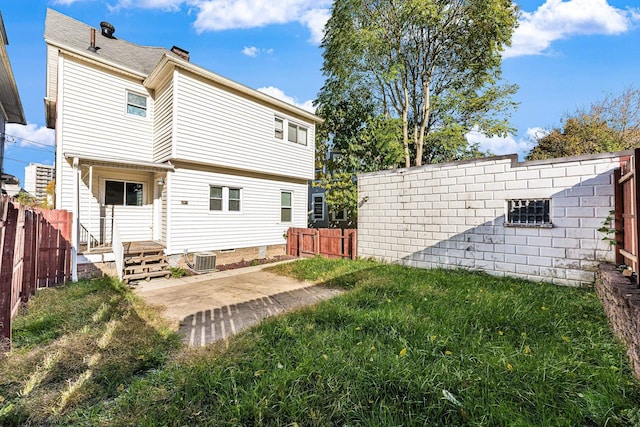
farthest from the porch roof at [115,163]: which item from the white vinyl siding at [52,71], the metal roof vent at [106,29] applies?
the metal roof vent at [106,29]

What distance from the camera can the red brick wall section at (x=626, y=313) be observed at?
7.58 ft

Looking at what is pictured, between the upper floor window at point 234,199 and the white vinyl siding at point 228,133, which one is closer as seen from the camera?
the white vinyl siding at point 228,133

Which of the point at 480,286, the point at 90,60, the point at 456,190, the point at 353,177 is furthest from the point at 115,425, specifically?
the point at 353,177

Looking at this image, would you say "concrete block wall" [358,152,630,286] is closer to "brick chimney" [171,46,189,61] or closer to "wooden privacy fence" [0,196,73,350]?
"wooden privacy fence" [0,196,73,350]

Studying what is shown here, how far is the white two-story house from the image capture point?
23.8ft

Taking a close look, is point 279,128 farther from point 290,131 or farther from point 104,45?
point 104,45

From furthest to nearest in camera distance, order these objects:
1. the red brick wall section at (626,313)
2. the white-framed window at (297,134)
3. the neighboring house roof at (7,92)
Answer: the white-framed window at (297,134) → the neighboring house roof at (7,92) → the red brick wall section at (626,313)

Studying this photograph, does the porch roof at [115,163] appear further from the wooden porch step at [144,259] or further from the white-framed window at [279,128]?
the white-framed window at [279,128]

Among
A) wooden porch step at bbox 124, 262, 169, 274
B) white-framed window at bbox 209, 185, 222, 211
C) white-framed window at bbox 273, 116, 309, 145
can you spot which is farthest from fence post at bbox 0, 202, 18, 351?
white-framed window at bbox 273, 116, 309, 145

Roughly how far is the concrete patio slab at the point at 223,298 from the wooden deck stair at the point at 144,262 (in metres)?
0.25

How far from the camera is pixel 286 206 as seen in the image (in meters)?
11.3

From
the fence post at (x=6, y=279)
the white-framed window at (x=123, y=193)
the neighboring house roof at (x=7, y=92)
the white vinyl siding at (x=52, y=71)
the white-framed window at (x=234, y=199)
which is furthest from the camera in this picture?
the white-framed window at (x=234, y=199)

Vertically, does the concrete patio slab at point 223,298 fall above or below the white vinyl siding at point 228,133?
below

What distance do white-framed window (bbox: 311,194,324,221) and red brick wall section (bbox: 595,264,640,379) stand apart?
580 inches
